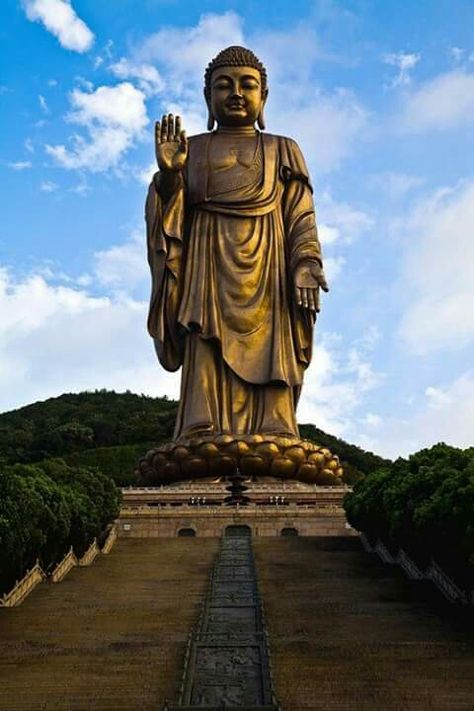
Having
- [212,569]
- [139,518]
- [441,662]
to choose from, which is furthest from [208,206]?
[441,662]

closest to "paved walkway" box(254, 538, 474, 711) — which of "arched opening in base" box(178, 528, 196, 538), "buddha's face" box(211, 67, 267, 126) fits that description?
"arched opening in base" box(178, 528, 196, 538)

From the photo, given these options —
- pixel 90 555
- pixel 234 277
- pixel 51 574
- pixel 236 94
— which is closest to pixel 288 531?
pixel 90 555

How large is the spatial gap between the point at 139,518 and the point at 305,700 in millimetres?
12895

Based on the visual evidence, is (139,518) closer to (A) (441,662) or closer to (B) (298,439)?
(B) (298,439)

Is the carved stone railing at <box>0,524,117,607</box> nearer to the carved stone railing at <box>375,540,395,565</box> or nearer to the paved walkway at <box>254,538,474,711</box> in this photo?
the paved walkway at <box>254,538,474,711</box>

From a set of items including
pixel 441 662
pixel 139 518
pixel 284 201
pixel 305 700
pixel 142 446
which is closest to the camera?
pixel 305 700

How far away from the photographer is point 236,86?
83.8 feet

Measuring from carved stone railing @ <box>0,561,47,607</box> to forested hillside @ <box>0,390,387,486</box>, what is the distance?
24538mm

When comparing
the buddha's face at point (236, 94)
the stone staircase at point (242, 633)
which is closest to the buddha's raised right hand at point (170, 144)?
the buddha's face at point (236, 94)

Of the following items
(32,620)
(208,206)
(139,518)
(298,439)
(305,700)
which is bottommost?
(305,700)

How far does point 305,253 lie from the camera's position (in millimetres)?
24578

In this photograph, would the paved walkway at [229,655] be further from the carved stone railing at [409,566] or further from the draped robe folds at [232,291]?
the draped robe folds at [232,291]

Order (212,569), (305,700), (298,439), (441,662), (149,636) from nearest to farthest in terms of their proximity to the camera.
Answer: (305,700) < (441,662) < (149,636) < (212,569) < (298,439)

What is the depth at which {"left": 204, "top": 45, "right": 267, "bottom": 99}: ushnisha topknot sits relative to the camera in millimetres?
25609
